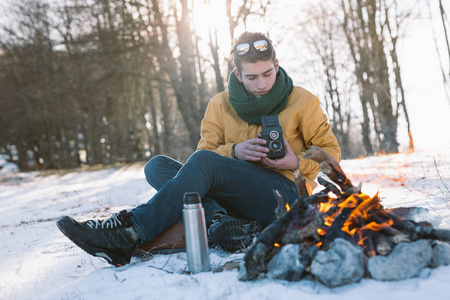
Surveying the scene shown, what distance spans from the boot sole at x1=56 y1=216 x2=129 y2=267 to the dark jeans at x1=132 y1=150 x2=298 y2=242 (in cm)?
21

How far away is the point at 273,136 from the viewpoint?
2.58 metres

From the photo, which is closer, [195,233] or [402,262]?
[402,262]

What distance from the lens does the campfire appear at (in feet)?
5.80

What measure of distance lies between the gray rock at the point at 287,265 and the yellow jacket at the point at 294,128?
0.93 meters

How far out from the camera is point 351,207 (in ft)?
6.68

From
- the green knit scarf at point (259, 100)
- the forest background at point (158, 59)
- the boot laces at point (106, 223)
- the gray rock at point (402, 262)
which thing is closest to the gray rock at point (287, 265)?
the gray rock at point (402, 262)

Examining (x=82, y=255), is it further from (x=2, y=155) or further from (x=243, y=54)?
(x=2, y=155)

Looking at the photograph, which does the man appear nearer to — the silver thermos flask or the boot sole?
the boot sole

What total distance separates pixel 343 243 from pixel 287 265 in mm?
287

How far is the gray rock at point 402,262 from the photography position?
1753 mm

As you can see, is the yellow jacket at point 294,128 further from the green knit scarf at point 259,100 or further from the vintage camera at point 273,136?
the vintage camera at point 273,136

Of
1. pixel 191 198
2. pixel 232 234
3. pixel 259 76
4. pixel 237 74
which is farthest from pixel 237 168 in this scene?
pixel 237 74

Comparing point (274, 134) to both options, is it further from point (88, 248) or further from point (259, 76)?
point (88, 248)

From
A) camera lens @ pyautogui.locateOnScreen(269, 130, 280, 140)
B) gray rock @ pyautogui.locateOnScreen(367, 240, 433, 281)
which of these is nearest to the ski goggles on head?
→ camera lens @ pyautogui.locateOnScreen(269, 130, 280, 140)
